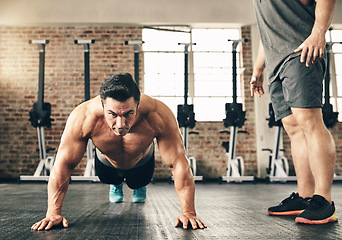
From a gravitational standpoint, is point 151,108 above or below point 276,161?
above

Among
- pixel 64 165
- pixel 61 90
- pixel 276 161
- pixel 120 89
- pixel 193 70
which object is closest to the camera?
pixel 120 89

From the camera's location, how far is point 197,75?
587 centimetres

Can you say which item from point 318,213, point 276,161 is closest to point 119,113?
point 318,213

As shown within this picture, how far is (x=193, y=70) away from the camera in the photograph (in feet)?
19.3

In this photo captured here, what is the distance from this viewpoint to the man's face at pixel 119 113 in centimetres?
135

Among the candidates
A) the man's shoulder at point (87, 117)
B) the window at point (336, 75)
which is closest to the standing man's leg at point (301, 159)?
the man's shoulder at point (87, 117)

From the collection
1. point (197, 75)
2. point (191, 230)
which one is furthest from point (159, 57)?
point (191, 230)

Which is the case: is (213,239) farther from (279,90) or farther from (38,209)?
(38,209)

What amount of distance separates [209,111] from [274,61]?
4145mm

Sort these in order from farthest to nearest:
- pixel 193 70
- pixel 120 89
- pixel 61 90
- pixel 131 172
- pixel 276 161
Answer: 1. pixel 193 70
2. pixel 61 90
3. pixel 276 161
4. pixel 131 172
5. pixel 120 89

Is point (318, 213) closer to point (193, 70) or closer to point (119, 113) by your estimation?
point (119, 113)

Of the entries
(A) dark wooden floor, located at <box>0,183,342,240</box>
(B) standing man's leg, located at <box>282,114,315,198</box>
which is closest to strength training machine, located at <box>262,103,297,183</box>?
(A) dark wooden floor, located at <box>0,183,342,240</box>

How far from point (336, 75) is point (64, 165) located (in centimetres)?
569

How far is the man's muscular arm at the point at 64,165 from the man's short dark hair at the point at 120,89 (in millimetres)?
217
